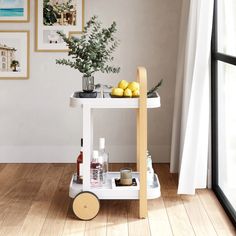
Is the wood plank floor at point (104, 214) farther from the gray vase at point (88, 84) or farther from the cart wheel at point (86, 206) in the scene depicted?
the gray vase at point (88, 84)

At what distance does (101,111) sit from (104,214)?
155cm

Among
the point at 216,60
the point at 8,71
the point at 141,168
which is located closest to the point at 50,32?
the point at 8,71

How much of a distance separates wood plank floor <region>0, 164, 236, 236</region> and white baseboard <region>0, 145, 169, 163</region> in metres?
0.58

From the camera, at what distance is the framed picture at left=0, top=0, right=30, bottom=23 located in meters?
4.91

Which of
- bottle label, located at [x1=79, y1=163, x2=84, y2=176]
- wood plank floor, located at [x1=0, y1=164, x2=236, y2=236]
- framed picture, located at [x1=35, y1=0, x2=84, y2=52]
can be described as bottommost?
wood plank floor, located at [x1=0, y1=164, x2=236, y2=236]

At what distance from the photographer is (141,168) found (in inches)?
140

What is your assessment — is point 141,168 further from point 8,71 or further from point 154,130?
point 8,71

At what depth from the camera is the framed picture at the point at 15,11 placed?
4906 mm

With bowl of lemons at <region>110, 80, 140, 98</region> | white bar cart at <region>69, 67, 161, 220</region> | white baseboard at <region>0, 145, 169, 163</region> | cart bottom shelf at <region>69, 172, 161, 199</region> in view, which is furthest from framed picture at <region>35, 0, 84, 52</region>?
cart bottom shelf at <region>69, 172, 161, 199</region>

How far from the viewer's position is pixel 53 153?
512cm

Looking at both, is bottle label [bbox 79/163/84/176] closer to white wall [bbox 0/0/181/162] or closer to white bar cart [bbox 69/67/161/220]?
white bar cart [bbox 69/67/161/220]

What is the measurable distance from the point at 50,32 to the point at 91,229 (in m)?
2.11

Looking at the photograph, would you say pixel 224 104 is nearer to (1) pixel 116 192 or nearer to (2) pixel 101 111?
(1) pixel 116 192

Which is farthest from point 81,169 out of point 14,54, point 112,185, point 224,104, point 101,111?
point 14,54
